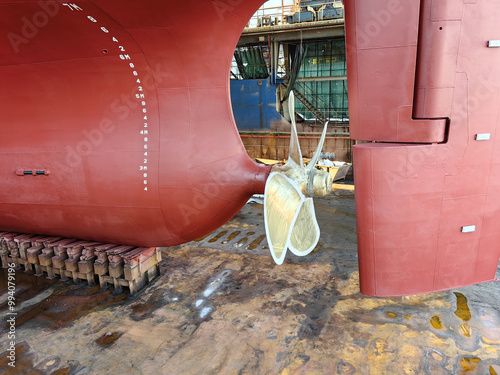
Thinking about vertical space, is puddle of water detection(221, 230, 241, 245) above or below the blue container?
below

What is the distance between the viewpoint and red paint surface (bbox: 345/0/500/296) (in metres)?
2.76

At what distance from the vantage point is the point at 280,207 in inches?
140

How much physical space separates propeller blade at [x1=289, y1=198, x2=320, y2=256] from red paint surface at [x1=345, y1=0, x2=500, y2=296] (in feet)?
2.42

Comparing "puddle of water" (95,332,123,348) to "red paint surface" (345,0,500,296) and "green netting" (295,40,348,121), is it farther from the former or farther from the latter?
"green netting" (295,40,348,121)

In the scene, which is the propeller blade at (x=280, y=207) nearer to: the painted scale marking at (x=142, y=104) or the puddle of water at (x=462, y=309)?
the painted scale marking at (x=142, y=104)

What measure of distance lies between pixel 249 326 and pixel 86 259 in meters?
2.35

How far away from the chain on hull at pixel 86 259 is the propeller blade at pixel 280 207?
80.7 inches

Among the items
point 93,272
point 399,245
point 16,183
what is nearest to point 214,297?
point 93,272

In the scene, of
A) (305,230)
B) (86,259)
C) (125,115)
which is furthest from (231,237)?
(125,115)

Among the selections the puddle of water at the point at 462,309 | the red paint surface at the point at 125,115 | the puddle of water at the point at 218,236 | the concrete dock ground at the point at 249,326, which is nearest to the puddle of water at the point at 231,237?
the puddle of water at the point at 218,236

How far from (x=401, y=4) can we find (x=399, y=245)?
2015 millimetres

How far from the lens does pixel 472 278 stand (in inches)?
128

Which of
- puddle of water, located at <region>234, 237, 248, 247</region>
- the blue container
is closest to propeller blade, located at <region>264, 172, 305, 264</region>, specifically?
puddle of water, located at <region>234, 237, 248, 247</region>

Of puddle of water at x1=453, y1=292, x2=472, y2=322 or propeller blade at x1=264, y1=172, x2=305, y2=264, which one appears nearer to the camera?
propeller blade at x1=264, y1=172, x2=305, y2=264
